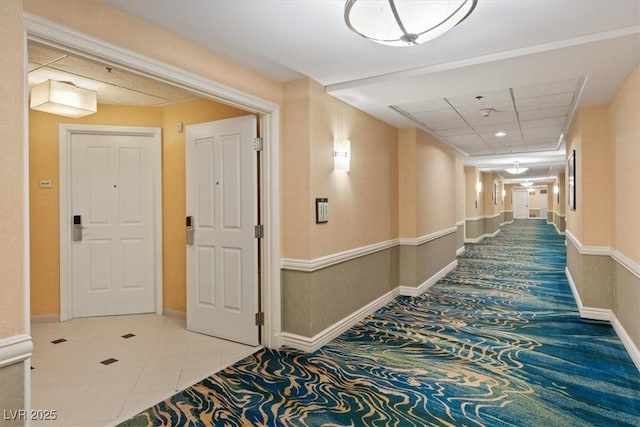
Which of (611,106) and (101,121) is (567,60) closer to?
(611,106)

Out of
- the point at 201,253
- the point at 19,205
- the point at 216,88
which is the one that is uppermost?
the point at 216,88

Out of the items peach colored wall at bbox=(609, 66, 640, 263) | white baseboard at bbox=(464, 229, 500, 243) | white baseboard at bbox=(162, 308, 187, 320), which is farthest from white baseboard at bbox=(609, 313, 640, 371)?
white baseboard at bbox=(464, 229, 500, 243)

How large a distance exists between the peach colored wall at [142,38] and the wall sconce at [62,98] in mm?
1775

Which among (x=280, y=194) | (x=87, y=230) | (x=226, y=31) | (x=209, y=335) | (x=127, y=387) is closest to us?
(x=226, y=31)

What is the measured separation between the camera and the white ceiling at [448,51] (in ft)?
7.05

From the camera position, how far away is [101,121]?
4.35 m

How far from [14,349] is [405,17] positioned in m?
2.26

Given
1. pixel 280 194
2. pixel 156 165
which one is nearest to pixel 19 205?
pixel 280 194

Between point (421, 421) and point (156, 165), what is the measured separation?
3.92 m

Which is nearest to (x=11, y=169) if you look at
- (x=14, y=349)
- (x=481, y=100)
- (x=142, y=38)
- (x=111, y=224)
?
(x=14, y=349)

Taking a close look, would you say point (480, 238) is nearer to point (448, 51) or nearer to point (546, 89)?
point (546, 89)

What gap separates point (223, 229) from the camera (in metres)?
3.59

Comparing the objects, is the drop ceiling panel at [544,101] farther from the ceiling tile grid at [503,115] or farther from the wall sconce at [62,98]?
the wall sconce at [62,98]

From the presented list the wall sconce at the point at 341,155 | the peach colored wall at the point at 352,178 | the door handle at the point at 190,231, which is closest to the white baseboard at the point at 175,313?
the door handle at the point at 190,231
